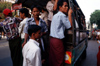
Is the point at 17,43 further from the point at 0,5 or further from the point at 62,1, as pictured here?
the point at 0,5

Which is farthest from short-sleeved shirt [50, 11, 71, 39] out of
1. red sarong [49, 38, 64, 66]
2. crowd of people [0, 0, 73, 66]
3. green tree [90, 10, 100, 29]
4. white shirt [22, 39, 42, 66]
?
green tree [90, 10, 100, 29]

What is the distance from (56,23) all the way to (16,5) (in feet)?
5.76

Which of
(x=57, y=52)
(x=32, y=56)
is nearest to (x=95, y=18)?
(x=57, y=52)

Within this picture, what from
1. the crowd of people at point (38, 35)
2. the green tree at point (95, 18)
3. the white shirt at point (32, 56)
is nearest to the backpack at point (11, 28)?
the crowd of people at point (38, 35)

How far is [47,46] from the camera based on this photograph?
265cm

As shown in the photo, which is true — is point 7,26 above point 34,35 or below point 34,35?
above

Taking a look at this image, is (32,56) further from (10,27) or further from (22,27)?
(10,27)

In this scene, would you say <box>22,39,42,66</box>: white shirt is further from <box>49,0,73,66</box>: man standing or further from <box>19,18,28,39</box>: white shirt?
<box>19,18,28,39</box>: white shirt

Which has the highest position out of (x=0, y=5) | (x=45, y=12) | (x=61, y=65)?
(x=0, y=5)

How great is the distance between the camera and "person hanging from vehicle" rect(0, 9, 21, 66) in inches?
99.7

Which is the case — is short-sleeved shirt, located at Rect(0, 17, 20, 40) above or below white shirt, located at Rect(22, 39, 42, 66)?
above

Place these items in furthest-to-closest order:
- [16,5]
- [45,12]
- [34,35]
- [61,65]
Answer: [16,5] < [45,12] < [61,65] < [34,35]

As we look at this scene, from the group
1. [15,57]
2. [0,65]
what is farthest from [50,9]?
[0,65]

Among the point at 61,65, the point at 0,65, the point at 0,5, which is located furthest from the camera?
the point at 0,5
